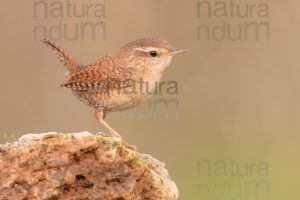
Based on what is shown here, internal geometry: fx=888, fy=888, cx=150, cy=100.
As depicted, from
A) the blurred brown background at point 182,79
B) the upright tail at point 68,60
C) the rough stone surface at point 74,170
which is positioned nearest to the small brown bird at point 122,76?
the upright tail at point 68,60

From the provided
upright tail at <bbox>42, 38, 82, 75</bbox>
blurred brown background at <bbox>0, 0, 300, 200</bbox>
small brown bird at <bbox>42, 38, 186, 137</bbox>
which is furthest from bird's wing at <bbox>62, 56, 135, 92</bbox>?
blurred brown background at <bbox>0, 0, 300, 200</bbox>

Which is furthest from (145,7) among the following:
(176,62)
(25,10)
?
(25,10)

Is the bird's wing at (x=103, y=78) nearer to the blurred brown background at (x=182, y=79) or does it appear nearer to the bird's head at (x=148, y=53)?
the bird's head at (x=148, y=53)

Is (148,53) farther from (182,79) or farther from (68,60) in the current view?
(182,79)

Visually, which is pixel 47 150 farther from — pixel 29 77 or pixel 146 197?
pixel 29 77

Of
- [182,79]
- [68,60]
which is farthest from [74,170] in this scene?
[182,79]

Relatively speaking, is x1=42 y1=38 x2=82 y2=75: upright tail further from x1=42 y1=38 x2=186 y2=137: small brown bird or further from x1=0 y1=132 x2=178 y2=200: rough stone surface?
x1=0 y1=132 x2=178 y2=200: rough stone surface
